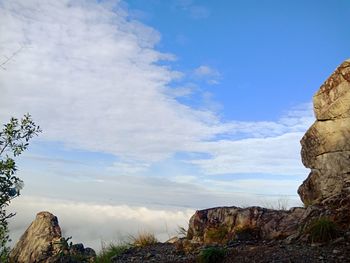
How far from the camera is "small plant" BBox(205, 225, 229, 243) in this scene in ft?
46.1

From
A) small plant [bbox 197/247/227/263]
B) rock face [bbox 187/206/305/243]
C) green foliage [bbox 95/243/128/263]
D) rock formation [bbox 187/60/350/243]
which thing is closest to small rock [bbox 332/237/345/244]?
rock formation [bbox 187/60/350/243]

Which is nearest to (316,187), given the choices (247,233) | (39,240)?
(247,233)

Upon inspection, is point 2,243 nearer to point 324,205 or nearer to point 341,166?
point 324,205

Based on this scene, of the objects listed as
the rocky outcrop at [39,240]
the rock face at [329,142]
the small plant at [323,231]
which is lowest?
the rocky outcrop at [39,240]

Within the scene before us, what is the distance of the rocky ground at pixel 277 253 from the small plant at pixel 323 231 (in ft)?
0.92

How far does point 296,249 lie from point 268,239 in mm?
2461

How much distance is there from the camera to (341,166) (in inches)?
570

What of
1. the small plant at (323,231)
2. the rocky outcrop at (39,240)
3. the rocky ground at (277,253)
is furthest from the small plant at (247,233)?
the rocky outcrop at (39,240)

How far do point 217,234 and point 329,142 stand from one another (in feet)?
16.7

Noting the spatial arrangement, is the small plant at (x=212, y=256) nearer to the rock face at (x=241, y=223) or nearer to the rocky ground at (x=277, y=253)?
the rocky ground at (x=277, y=253)

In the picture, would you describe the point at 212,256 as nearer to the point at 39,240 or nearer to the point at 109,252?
the point at 109,252

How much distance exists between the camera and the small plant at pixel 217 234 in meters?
14.0

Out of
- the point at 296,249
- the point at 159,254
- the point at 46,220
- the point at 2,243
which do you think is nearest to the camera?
the point at 2,243

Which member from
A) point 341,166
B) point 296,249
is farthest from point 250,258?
point 341,166
